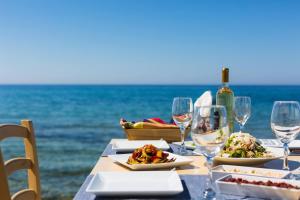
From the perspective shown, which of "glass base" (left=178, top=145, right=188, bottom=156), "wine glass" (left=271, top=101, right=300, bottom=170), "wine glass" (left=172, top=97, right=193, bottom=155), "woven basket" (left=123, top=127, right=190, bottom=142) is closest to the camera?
"wine glass" (left=271, top=101, right=300, bottom=170)

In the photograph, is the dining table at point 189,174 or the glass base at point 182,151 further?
the glass base at point 182,151

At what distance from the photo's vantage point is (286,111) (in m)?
1.47

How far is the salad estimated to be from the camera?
1.65m

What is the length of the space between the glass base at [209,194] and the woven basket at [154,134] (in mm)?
1046

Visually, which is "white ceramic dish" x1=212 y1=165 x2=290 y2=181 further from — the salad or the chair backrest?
the chair backrest

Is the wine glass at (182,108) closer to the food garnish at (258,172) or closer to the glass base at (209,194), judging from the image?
the food garnish at (258,172)

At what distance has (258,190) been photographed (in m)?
1.20

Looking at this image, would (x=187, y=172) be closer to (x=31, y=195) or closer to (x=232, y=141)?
(x=232, y=141)

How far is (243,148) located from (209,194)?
18.2 inches

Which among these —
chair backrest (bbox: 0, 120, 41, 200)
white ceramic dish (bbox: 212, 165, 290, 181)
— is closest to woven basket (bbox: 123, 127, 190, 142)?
chair backrest (bbox: 0, 120, 41, 200)

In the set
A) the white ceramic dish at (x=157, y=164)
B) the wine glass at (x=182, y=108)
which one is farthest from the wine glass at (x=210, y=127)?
the wine glass at (x=182, y=108)

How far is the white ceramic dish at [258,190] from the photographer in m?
1.15

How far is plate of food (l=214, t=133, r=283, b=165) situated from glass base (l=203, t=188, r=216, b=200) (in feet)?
1.00

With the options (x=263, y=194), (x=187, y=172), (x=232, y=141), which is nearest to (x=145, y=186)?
(x=187, y=172)
